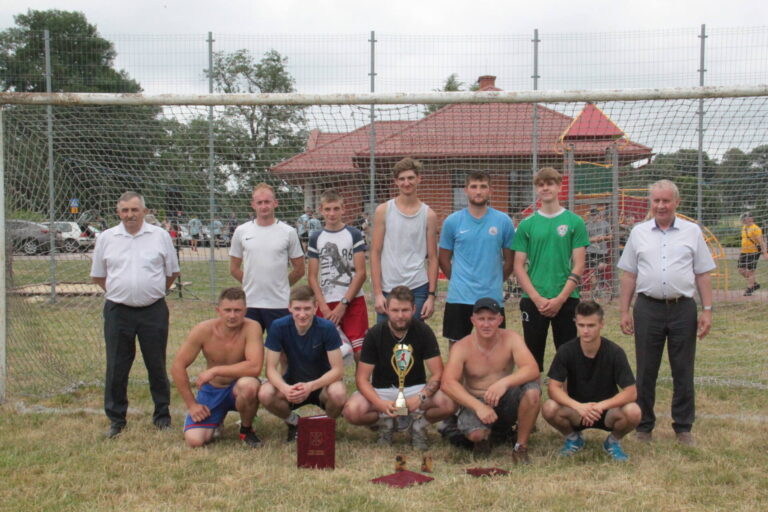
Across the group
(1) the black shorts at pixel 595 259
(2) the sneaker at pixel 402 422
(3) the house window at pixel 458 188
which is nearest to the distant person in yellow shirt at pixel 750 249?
(1) the black shorts at pixel 595 259

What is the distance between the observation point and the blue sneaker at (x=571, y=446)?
14.0ft

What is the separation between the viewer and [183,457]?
14.0 ft

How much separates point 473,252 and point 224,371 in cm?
188

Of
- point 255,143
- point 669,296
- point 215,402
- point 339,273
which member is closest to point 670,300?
point 669,296

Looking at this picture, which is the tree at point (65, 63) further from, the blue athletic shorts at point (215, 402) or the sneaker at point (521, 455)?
the sneaker at point (521, 455)

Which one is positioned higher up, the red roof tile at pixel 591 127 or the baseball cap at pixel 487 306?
the red roof tile at pixel 591 127

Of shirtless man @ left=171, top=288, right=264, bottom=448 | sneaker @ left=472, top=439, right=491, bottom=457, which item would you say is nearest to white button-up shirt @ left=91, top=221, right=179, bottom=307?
shirtless man @ left=171, top=288, right=264, bottom=448

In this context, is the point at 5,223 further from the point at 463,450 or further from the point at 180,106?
the point at 463,450

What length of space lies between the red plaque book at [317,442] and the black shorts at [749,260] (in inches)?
227

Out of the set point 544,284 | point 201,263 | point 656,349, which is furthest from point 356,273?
point 201,263

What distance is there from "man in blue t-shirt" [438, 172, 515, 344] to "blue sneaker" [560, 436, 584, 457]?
1.00 m

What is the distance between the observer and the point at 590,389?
432 cm

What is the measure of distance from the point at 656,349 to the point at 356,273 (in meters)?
2.13

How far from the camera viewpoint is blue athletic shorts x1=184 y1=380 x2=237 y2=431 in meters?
4.60
